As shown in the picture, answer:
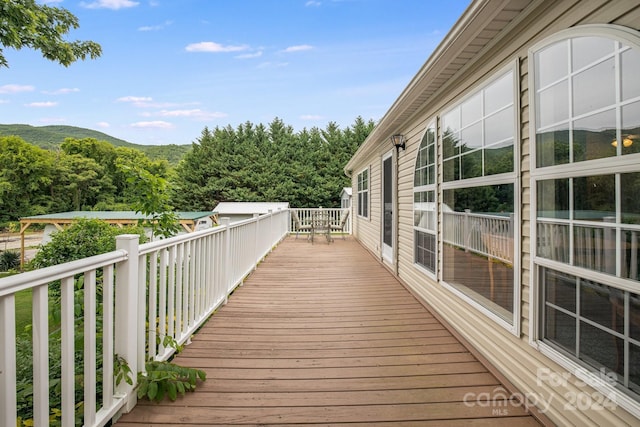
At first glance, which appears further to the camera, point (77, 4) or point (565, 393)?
point (77, 4)

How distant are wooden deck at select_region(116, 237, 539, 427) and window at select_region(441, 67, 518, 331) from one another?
530 millimetres

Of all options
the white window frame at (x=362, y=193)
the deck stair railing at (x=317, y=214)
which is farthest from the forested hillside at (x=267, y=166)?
the white window frame at (x=362, y=193)

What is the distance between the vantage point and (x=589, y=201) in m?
1.62

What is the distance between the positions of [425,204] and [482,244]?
134 centimetres

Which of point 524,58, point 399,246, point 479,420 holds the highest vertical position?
point 524,58

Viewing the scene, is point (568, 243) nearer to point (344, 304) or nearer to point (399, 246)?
point (344, 304)

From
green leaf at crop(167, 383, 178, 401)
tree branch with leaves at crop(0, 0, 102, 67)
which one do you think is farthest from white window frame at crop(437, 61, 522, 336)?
tree branch with leaves at crop(0, 0, 102, 67)

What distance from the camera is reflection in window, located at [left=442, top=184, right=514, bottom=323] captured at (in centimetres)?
240

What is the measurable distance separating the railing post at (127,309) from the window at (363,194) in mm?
7259

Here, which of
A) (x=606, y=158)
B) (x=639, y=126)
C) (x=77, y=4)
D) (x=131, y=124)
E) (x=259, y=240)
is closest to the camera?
(x=639, y=126)

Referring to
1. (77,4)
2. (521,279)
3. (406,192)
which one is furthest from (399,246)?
(77,4)

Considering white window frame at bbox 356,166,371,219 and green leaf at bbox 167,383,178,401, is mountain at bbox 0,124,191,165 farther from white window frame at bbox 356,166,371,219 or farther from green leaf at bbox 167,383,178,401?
green leaf at bbox 167,383,178,401

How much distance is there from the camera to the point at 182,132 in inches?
2188

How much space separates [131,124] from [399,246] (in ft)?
190
